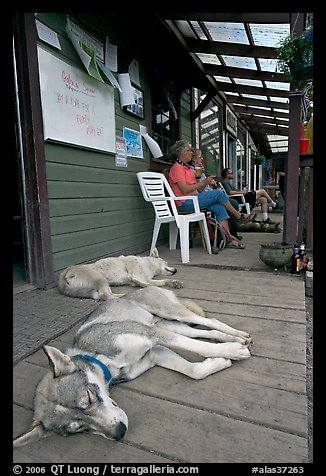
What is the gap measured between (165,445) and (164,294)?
3.21ft

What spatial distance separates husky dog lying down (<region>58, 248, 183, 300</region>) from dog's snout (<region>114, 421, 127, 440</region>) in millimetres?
1421

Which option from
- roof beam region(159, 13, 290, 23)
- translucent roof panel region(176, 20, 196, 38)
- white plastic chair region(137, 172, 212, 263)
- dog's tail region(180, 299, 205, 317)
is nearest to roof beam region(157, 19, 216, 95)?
translucent roof panel region(176, 20, 196, 38)

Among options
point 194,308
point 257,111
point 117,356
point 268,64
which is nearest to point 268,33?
point 268,64

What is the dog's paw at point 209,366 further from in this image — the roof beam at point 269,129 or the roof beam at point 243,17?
the roof beam at point 269,129

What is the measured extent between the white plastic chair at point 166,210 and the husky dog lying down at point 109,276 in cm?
60

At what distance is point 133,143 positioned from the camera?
14.4ft

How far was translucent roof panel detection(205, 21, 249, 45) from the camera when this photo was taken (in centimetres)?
459

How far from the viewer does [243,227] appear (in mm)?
6527

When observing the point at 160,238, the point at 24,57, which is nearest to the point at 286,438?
the point at 24,57

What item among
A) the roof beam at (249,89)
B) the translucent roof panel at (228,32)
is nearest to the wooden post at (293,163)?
the translucent roof panel at (228,32)

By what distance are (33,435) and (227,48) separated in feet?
19.3

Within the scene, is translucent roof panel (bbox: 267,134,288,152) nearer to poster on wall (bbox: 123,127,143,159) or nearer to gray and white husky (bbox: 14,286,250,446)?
poster on wall (bbox: 123,127,143,159)

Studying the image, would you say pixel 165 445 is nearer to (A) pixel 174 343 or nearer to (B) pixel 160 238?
(A) pixel 174 343

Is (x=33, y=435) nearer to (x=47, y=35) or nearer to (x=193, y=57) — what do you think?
(x=47, y=35)
